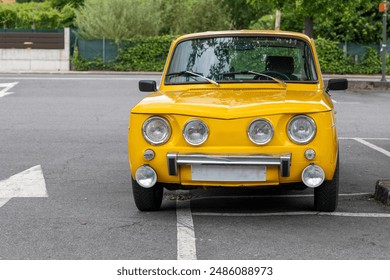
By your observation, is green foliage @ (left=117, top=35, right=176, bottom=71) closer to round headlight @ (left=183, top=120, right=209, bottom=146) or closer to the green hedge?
the green hedge

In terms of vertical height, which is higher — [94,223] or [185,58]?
[185,58]

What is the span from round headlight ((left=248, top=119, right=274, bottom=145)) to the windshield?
4.39ft

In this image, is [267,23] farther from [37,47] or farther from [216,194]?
[216,194]

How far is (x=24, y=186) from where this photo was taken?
8906mm

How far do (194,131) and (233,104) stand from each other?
1.31 ft

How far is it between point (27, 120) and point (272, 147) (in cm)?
1066

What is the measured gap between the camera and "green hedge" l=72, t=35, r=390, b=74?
4009cm

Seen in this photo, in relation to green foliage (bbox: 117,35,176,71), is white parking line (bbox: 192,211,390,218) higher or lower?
higher

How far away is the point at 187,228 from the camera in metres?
6.70

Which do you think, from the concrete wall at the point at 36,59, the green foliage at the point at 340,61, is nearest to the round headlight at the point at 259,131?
the green foliage at the point at 340,61

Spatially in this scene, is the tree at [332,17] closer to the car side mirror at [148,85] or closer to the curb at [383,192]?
the car side mirror at [148,85]

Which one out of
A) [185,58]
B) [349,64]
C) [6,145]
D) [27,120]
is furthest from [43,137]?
[349,64]

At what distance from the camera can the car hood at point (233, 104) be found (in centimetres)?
678

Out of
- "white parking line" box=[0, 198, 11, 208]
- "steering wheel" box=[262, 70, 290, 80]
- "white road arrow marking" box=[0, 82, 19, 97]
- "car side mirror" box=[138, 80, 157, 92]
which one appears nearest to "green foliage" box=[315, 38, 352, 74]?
"white road arrow marking" box=[0, 82, 19, 97]
